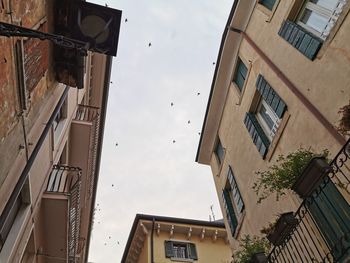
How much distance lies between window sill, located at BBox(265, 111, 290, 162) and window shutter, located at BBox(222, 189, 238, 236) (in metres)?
3.02

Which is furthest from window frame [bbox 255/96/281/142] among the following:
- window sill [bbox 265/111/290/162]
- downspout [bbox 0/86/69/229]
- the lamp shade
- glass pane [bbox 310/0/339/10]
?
downspout [bbox 0/86/69/229]

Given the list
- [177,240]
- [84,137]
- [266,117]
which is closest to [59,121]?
[84,137]

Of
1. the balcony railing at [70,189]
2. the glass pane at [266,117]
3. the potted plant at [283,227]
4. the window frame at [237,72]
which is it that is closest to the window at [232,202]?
the glass pane at [266,117]

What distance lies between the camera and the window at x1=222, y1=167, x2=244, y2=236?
410 inches

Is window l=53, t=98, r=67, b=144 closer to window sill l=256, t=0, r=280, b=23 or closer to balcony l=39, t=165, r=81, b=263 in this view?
balcony l=39, t=165, r=81, b=263

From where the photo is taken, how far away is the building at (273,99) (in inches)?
253

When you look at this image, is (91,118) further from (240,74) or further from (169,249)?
(169,249)

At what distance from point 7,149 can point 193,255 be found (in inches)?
488

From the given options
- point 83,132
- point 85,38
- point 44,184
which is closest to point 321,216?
point 85,38

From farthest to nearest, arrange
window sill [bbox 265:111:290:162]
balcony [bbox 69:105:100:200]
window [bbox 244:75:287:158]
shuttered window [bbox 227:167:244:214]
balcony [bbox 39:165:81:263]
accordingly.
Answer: balcony [bbox 69:105:100:200] → shuttered window [bbox 227:167:244:214] → balcony [bbox 39:165:81:263] → window [bbox 244:75:287:158] → window sill [bbox 265:111:290:162]

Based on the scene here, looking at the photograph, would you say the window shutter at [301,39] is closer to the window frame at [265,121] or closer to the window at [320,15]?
the window at [320,15]

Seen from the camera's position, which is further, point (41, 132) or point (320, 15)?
point (41, 132)

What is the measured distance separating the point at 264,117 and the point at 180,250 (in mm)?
9452

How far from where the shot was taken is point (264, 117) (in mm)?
9938
